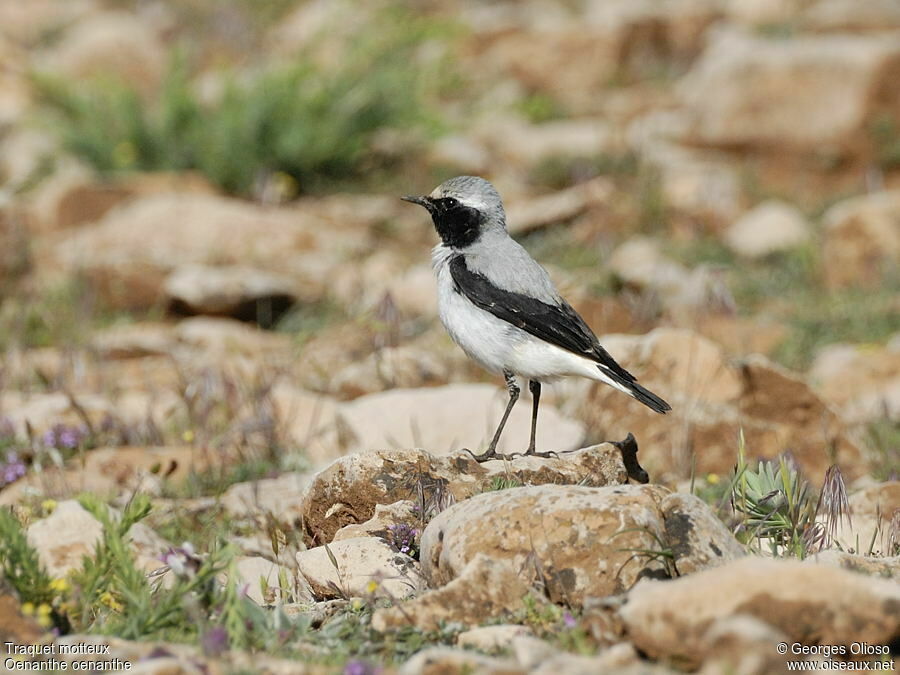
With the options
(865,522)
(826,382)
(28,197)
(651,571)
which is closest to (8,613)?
(651,571)

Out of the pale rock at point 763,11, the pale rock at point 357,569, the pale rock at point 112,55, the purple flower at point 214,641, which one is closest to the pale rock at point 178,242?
the pale rock at point 112,55

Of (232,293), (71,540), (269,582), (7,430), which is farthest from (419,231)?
(269,582)

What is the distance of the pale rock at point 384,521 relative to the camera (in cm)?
436

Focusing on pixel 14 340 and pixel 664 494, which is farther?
pixel 14 340

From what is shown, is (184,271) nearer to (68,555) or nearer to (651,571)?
(68,555)

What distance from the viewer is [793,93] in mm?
12789

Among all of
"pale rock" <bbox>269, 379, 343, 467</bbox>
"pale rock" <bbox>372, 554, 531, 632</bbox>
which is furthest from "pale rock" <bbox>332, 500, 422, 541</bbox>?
"pale rock" <bbox>269, 379, 343, 467</bbox>

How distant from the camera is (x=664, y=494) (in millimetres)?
3791

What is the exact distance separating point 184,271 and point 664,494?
6.51 metres

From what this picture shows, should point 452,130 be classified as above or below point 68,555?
above

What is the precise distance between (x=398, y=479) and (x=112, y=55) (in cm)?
1261

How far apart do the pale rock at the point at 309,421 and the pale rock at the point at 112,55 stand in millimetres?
8980

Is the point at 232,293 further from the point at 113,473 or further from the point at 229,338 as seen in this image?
the point at 113,473

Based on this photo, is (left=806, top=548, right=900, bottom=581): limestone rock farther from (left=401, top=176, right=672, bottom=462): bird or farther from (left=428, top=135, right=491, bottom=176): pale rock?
(left=428, top=135, right=491, bottom=176): pale rock
